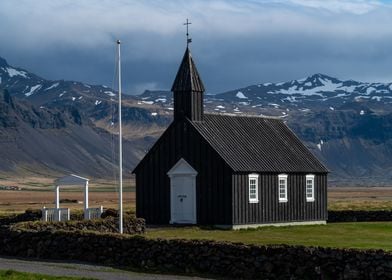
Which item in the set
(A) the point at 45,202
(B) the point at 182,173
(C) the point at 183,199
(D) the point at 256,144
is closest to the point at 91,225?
(B) the point at 182,173

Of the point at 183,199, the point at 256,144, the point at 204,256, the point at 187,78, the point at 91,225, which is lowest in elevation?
the point at 204,256

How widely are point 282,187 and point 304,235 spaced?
343 inches

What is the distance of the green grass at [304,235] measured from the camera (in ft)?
119

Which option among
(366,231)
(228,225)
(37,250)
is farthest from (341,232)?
(37,250)

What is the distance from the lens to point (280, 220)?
165 feet

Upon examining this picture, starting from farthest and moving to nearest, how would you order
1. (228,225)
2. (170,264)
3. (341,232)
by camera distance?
1. (228,225)
2. (341,232)
3. (170,264)

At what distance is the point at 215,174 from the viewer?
156 feet

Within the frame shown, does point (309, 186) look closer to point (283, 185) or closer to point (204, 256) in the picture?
point (283, 185)

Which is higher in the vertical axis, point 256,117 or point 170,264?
point 256,117

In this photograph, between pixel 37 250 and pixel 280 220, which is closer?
pixel 37 250

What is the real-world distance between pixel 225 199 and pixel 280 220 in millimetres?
4604

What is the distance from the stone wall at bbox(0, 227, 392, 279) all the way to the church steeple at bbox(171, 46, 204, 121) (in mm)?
18521

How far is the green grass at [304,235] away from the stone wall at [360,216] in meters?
6.14

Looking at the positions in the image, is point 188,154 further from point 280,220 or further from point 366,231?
point 366,231
